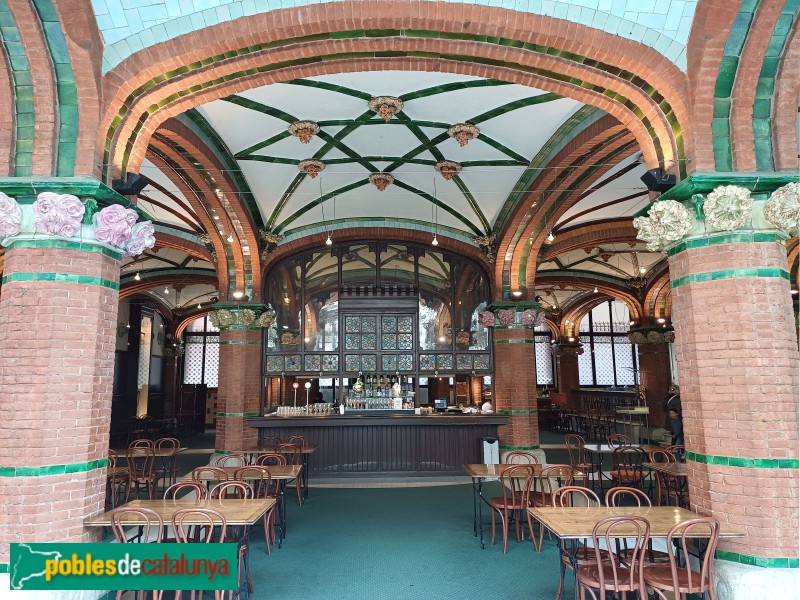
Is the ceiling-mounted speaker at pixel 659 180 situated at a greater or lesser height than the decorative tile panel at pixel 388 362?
greater

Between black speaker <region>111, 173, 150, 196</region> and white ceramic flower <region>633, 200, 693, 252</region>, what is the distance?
4546 millimetres

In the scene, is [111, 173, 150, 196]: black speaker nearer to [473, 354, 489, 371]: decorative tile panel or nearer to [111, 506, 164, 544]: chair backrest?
[111, 506, 164, 544]: chair backrest

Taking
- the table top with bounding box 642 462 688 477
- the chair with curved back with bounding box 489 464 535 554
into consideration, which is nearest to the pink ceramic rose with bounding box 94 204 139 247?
the chair with curved back with bounding box 489 464 535 554

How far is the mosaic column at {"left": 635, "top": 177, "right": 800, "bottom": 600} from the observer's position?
422 cm

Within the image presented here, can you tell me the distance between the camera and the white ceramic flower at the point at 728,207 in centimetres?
446

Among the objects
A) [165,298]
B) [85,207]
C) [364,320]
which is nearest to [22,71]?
[85,207]

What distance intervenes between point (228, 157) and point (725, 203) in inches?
262

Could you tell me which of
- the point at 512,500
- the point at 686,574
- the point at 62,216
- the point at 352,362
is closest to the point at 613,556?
the point at 686,574

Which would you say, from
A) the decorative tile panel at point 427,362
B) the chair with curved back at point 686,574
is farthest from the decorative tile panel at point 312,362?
the chair with curved back at point 686,574

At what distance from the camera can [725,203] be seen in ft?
14.7

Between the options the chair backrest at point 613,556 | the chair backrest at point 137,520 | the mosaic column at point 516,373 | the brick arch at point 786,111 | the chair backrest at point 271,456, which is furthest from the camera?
the mosaic column at point 516,373

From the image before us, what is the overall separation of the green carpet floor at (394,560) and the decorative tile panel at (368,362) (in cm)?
368

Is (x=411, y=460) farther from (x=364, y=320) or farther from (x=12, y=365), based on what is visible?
(x=12, y=365)

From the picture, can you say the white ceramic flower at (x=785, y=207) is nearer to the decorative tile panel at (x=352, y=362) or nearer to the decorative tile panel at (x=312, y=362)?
the decorative tile panel at (x=352, y=362)
